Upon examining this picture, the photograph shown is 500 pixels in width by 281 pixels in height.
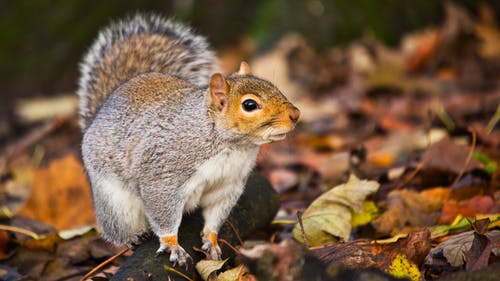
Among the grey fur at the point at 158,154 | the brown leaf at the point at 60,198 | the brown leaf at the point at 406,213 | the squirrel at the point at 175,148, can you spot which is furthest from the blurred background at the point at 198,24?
the brown leaf at the point at 406,213

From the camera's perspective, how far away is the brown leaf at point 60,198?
4.14 meters

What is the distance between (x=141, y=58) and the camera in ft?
11.6

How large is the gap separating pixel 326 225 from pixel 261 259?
3.23 feet

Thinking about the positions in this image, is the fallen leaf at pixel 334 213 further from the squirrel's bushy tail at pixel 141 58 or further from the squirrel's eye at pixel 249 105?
the squirrel's bushy tail at pixel 141 58

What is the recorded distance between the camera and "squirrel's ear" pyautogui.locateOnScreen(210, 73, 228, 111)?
260cm

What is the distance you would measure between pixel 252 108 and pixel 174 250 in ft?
1.86

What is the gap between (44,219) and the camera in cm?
414

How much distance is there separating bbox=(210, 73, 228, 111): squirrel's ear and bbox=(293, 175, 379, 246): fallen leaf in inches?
22.3

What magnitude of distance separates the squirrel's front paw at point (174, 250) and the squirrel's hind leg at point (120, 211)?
0.32m

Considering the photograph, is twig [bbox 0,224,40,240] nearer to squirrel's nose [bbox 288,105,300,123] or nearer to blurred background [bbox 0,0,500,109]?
squirrel's nose [bbox 288,105,300,123]

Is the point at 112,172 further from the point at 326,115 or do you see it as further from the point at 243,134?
the point at 326,115

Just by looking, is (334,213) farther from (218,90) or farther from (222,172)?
(218,90)

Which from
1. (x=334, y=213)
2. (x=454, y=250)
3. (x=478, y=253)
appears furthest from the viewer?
(x=334, y=213)

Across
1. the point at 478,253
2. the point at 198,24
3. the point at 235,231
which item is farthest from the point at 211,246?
the point at 198,24
